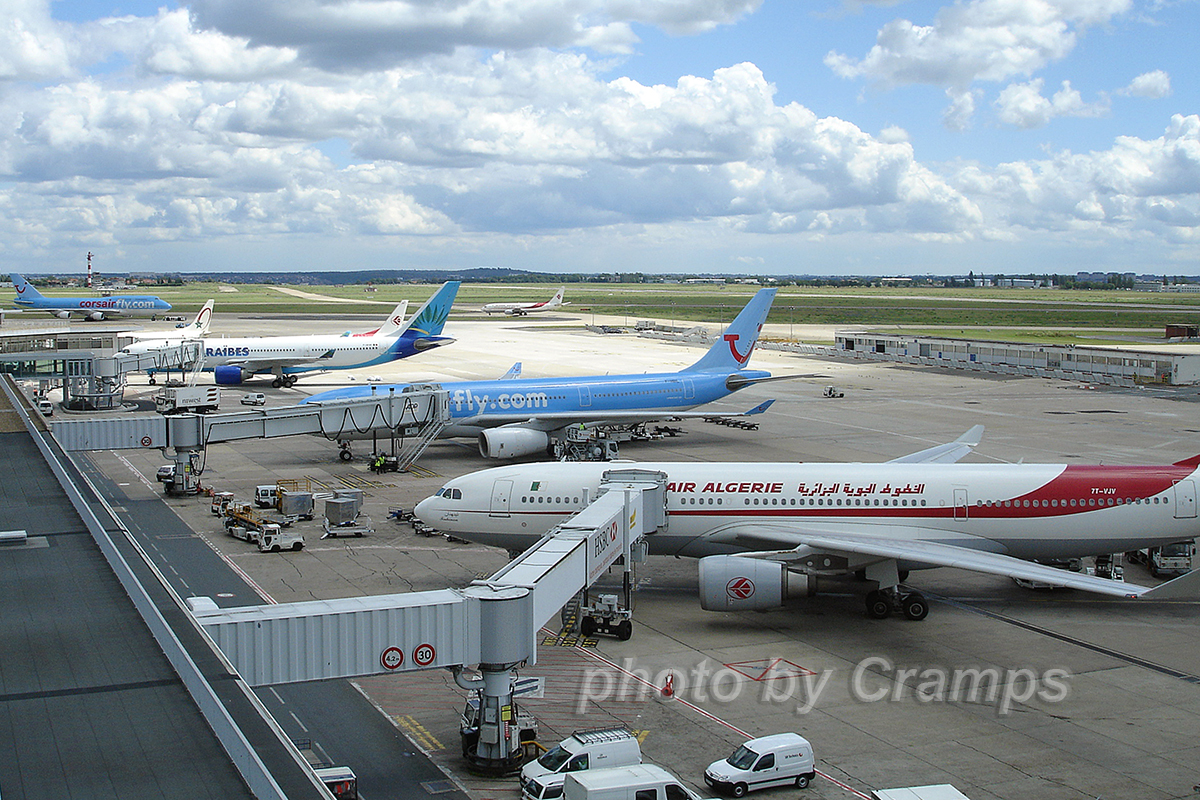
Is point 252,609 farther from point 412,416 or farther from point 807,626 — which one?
point 412,416

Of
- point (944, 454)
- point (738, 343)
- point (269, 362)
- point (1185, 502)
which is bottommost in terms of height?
point (1185, 502)

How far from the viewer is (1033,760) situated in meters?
22.1

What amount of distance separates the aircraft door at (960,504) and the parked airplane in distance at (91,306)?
185067 mm

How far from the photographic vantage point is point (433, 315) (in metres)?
104

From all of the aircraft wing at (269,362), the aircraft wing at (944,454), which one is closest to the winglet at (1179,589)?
the aircraft wing at (944,454)

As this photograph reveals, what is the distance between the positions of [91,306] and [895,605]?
190 m

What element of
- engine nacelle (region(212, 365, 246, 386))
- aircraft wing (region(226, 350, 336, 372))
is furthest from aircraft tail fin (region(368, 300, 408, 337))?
engine nacelle (region(212, 365, 246, 386))

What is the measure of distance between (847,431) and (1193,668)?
42.7 metres

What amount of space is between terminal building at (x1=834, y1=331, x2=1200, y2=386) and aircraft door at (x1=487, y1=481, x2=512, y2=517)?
81482 millimetres

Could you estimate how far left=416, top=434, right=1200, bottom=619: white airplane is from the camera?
106 feet

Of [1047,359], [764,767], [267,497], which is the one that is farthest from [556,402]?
[1047,359]

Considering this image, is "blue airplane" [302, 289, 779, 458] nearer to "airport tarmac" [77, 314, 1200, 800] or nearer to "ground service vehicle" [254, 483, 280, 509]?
"airport tarmac" [77, 314, 1200, 800]

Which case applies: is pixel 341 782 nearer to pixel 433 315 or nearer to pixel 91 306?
pixel 433 315

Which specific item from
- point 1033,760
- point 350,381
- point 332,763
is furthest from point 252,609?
point 350,381
